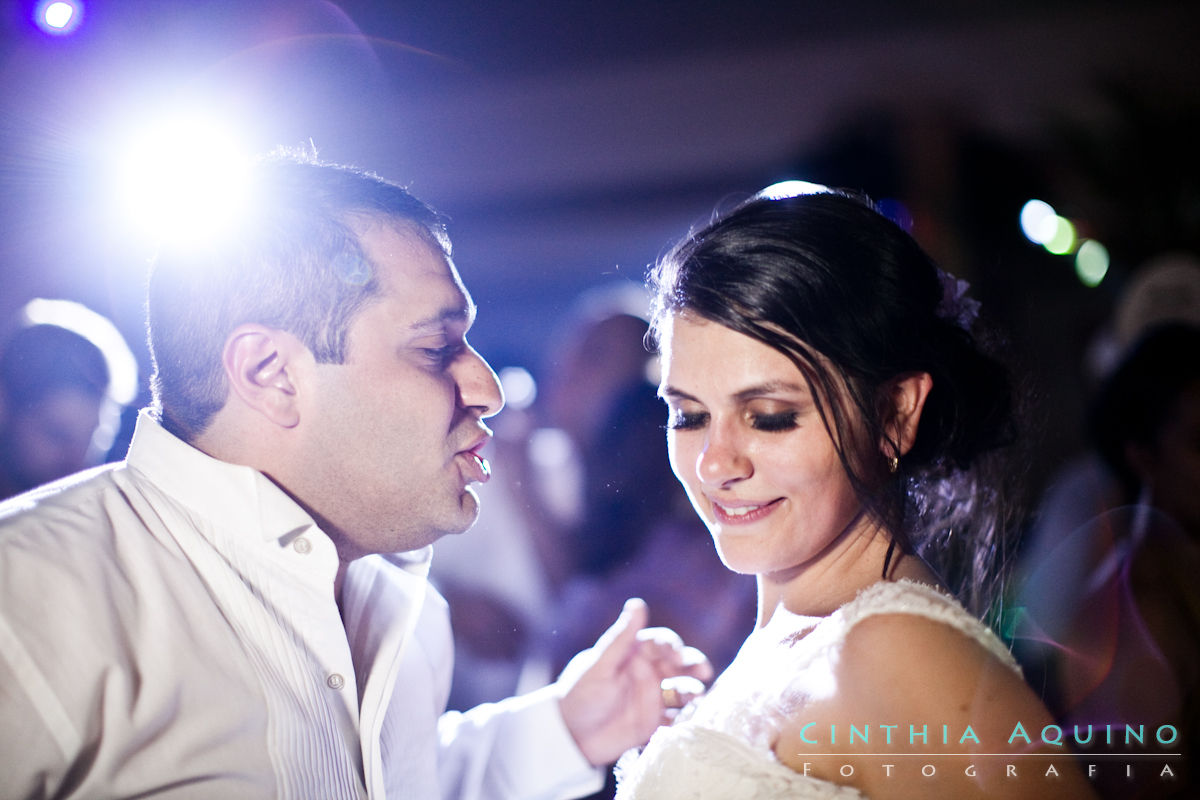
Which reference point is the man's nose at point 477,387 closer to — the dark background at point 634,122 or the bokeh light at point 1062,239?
the dark background at point 634,122

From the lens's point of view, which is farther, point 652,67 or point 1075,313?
point 1075,313

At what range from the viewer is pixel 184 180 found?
1.46 m

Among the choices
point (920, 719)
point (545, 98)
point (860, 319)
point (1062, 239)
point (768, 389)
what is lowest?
point (920, 719)

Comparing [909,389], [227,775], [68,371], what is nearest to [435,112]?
[68,371]

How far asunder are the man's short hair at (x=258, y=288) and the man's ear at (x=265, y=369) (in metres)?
0.02

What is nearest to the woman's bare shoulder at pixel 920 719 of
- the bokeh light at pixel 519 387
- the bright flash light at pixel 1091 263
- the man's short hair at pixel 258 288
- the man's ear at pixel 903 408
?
the man's ear at pixel 903 408

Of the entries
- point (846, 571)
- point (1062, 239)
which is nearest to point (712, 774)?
point (846, 571)

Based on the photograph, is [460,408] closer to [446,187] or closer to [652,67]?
[446,187]

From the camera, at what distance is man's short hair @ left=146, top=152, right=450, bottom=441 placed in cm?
130

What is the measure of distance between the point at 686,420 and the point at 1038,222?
398cm

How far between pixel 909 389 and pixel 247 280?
1062 mm

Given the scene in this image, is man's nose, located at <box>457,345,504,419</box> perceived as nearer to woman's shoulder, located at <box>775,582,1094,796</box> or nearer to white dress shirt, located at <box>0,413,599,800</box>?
white dress shirt, located at <box>0,413,599,800</box>

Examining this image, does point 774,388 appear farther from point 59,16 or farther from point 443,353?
point 59,16

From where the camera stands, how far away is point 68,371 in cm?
163
